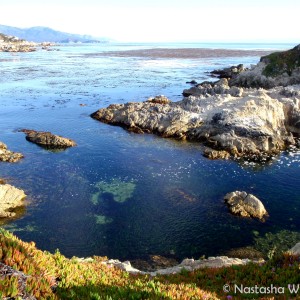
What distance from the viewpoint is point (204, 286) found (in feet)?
52.7

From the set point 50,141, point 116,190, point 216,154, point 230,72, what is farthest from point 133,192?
point 230,72

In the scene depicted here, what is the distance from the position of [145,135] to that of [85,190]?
30219mm

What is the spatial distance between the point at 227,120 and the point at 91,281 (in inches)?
2400

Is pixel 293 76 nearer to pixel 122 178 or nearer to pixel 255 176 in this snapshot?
pixel 255 176

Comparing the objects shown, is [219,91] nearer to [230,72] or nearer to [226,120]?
[226,120]

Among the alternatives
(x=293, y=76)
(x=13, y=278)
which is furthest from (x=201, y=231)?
(x=293, y=76)

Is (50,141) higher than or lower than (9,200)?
higher

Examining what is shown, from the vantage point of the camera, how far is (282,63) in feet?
399

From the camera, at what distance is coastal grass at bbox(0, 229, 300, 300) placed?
1156 cm

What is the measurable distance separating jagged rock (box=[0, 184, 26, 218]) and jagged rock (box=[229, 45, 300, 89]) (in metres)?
103

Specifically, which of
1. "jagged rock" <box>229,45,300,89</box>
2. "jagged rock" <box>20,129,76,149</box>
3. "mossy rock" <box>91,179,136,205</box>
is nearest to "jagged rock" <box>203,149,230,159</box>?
"mossy rock" <box>91,179,136,205</box>

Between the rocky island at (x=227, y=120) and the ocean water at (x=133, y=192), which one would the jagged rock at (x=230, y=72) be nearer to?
the rocky island at (x=227, y=120)

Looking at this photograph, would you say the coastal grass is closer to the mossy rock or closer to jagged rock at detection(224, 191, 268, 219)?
jagged rock at detection(224, 191, 268, 219)

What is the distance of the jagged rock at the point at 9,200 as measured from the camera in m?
40.0
